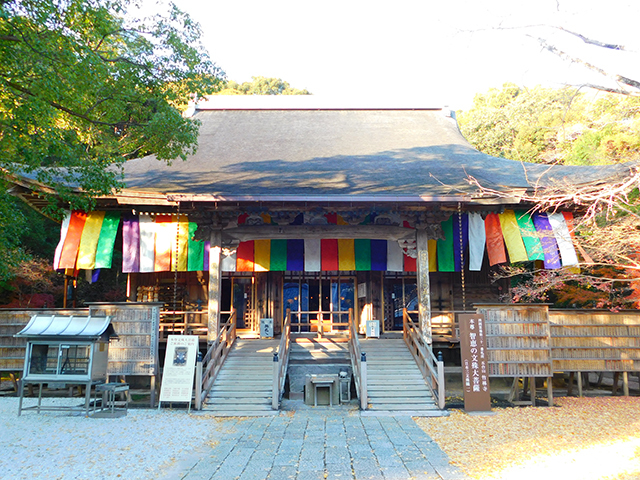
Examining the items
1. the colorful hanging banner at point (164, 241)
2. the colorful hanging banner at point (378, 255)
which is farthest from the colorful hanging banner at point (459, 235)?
the colorful hanging banner at point (164, 241)

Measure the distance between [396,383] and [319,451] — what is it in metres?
4.27

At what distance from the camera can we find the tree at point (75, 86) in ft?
26.3

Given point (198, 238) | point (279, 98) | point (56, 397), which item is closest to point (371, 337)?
point (198, 238)

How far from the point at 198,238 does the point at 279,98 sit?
1183 cm

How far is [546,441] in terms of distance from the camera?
301 inches

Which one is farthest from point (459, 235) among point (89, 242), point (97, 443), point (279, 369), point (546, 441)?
point (89, 242)

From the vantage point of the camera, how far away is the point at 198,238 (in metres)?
12.0

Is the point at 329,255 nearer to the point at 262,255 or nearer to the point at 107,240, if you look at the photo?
the point at 262,255

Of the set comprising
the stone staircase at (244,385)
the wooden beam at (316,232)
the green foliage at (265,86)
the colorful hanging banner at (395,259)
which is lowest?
the stone staircase at (244,385)

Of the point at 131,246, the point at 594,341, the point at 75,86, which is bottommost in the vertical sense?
the point at 594,341

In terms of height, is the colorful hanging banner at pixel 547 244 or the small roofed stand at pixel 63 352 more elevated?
the colorful hanging banner at pixel 547 244

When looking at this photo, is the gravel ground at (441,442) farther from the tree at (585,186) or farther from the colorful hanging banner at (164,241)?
the colorful hanging banner at (164,241)

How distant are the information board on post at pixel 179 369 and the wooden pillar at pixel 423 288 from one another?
17.8ft

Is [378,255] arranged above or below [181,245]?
below
